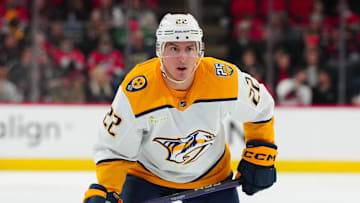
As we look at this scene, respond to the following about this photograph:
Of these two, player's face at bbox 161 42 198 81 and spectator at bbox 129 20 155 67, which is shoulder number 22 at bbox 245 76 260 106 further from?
spectator at bbox 129 20 155 67

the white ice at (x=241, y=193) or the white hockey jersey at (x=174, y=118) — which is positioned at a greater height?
the white hockey jersey at (x=174, y=118)

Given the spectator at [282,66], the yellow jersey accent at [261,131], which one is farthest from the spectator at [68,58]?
the yellow jersey accent at [261,131]

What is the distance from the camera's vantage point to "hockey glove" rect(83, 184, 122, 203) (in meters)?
2.09

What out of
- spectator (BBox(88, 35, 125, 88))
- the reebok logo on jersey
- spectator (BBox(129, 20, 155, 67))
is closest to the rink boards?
spectator (BBox(88, 35, 125, 88))

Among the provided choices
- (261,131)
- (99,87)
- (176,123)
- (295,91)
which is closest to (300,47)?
(295,91)

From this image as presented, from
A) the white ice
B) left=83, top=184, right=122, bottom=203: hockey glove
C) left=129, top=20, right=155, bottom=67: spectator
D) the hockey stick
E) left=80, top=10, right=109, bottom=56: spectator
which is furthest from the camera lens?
left=80, top=10, right=109, bottom=56: spectator

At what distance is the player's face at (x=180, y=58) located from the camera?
2.09 meters

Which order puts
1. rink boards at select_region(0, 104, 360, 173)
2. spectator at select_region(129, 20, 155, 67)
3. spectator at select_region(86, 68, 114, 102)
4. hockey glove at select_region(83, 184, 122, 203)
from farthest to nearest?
1. spectator at select_region(129, 20, 155, 67)
2. spectator at select_region(86, 68, 114, 102)
3. rink boards at select_region(0, 104, 360, 173)
4. hockey glove at select_region(83, 184, 122, 203)

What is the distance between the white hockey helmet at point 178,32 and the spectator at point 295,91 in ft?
11.8

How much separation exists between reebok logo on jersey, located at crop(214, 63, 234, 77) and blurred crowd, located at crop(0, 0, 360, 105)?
333 cm

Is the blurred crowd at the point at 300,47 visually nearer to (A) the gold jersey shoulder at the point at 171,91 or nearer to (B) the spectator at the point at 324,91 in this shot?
(B) the spectator at the point at 324,91

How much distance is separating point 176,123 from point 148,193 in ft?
1.35

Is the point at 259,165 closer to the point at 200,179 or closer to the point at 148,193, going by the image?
the point at 200,179

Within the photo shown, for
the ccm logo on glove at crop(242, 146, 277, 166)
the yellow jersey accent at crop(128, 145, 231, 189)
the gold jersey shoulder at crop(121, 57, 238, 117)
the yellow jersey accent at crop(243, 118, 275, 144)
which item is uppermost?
the gold jersey shoulder at crop(121, 57, 238, 117)
